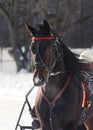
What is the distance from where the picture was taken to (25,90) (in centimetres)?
1470

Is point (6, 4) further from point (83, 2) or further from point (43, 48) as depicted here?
point (43, 48)

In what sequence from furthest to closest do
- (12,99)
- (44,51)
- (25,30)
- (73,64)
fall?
(25,30) → (12,99) → (73,64) → (44,51)

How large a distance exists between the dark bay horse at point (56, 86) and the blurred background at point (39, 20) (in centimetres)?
1332

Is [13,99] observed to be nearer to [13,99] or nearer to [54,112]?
[13,99]

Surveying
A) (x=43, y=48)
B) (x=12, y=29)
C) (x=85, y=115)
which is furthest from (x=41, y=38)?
(x=12, y=29)

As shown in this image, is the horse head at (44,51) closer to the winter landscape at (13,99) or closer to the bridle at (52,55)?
the bridle at (52,55)


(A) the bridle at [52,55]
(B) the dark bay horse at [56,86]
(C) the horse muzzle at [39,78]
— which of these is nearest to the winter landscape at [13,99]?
(B) the dark bay horse at [56,86]

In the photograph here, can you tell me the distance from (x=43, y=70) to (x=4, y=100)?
758cm

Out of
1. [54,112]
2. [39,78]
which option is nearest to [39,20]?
[54,112]

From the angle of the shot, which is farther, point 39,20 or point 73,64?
point 39,20

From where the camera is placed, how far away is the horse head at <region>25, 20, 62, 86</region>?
5.14 meters

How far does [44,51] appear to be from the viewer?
5.23 meters

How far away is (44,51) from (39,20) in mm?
19739

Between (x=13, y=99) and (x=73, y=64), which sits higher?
(x=73, y=64)
